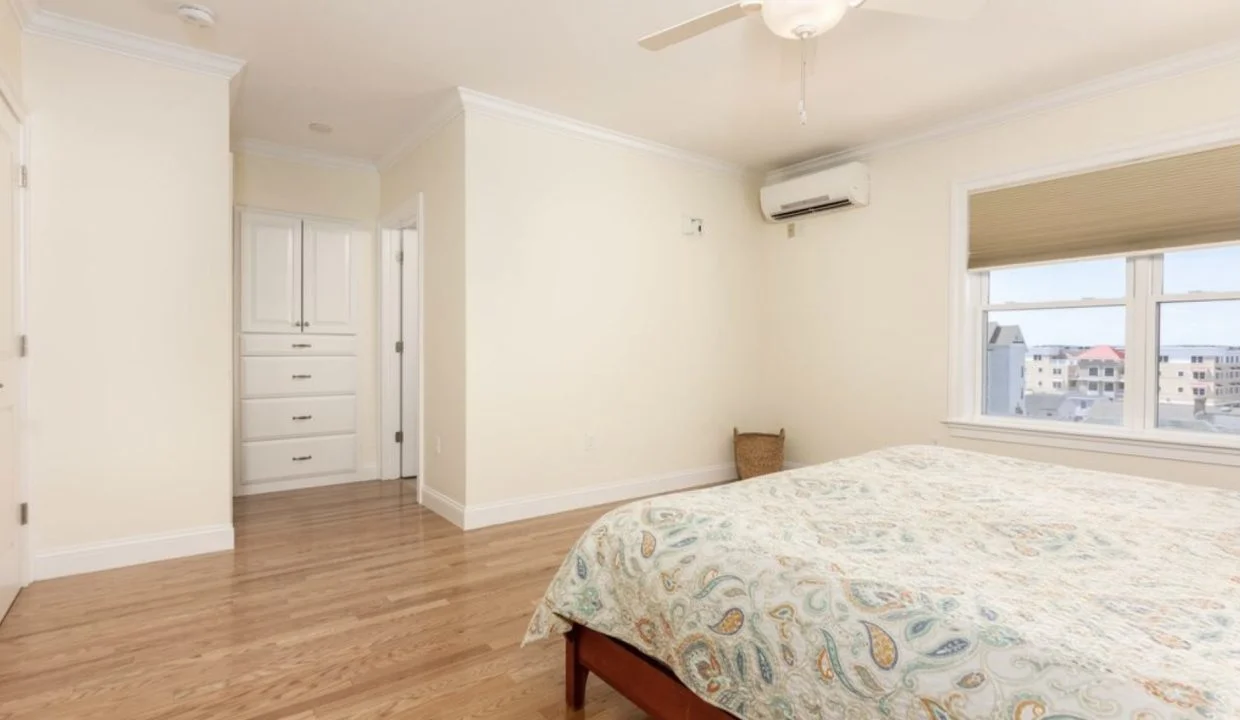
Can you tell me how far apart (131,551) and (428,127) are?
2763 mm

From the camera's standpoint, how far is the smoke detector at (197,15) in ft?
8.41

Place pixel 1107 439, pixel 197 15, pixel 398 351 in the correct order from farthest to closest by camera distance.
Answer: pixel 398 351
pixel 1107 439
pixel 197 15

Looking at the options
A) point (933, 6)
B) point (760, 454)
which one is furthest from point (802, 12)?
point (760, 454)

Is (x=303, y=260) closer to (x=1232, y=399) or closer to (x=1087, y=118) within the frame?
(x=1087, y=118)

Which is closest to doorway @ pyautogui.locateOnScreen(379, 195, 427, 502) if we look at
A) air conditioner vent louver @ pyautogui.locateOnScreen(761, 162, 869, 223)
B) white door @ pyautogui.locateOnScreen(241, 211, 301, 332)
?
white door @ pyautogui.locateOnScreen(241, 211, 301, 332)

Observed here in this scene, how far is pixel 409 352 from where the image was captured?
191 inches

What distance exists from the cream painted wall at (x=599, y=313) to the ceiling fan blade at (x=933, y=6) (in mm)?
2243

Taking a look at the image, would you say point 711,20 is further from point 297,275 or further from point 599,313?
point 297,275

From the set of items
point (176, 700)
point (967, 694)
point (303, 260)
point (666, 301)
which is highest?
point (303, 260)

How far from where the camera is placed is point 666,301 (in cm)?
441

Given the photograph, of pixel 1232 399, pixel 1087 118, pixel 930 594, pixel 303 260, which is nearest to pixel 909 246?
pixel 1087 118

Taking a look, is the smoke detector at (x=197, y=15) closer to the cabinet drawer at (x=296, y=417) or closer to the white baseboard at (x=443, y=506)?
the cabinet drawer at (x=296, y=417)

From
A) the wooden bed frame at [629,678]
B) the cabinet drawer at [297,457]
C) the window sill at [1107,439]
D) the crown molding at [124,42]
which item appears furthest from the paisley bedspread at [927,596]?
the cabinet drawer at [297,457]

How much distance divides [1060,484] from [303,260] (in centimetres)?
463
